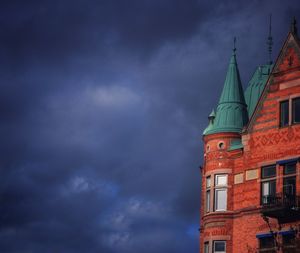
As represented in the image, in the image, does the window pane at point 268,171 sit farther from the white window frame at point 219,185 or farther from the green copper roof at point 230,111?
the green copper roof at point 230,111

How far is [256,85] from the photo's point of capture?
171 ft

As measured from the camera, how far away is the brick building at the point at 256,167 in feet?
146

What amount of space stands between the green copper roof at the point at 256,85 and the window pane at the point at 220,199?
19.4ft

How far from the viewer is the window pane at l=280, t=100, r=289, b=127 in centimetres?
4640

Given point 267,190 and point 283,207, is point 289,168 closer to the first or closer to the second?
point 267,190

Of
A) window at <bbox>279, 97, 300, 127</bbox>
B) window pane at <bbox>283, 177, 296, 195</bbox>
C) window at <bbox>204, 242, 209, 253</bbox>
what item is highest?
window at <bbox>279, 97, 300, 127</bbox>

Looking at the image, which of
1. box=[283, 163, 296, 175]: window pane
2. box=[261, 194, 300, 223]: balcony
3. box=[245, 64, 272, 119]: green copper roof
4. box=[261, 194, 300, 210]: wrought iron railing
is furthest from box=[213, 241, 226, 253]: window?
box=[245, 64, 272, 119]: green copper roof

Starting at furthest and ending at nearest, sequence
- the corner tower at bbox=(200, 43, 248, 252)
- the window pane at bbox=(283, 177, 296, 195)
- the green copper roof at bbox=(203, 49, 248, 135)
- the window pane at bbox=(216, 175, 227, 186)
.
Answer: the green copper roof at bbox=(203, 49, 248, 135) < the window pane at bbox=(216, 175, 227, 186) < the corner tower at bbox=(200, 43, 248, 252) < the window pane at bbox=(283, 177, 296, 195)

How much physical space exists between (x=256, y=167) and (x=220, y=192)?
2.99 m

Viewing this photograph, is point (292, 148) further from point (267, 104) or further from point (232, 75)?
point (232, 75)

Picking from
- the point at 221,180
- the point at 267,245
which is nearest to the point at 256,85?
the point at 221,180

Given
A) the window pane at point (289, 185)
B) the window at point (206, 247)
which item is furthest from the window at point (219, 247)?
the window pane at point (289, 185)

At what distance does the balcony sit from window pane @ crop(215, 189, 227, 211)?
4.17 meters

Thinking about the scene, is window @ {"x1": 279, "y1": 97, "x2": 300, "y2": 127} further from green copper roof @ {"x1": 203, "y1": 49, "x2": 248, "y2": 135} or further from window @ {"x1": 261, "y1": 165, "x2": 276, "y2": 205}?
green copper roof @ {"x1": 203, "y1": 49, "x2": 248, "y2": 135}
